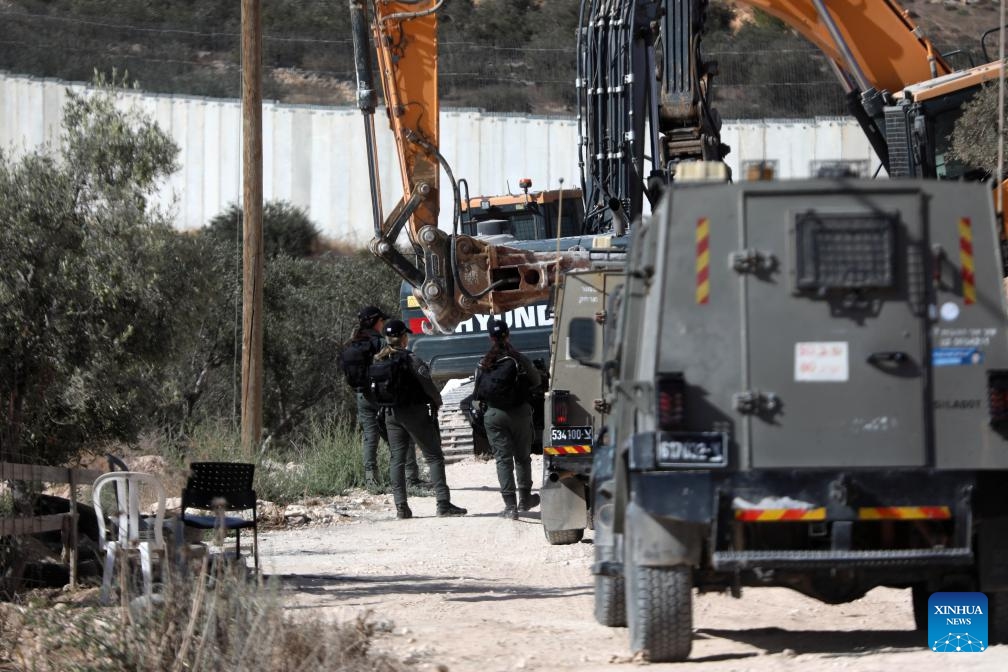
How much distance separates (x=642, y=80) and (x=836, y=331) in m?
8.87

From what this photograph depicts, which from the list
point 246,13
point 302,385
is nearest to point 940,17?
point 302,385

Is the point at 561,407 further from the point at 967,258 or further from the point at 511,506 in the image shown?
the point at 967,258

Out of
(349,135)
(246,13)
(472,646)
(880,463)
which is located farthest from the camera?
(349,135)

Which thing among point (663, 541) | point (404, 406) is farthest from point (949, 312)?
point (404, 406)

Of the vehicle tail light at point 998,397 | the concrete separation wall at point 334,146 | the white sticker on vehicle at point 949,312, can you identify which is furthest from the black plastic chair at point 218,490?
the concrete separation wall at point 334,146

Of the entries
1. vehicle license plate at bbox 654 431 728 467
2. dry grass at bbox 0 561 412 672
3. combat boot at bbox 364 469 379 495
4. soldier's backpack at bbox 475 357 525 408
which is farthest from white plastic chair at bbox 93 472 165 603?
combat boot at bbox 364 469 379 495

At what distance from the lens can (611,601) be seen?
8.41 meters

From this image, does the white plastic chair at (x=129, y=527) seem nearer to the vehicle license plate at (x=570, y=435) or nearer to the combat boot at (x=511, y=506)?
the vehicle license plate at (x=570, y=435)

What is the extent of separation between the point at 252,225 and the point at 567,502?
7194 mm

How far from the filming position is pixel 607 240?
40.8ft

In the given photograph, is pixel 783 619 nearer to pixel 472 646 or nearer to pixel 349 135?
pixel 472 646

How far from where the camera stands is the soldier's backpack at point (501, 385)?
14164 mm

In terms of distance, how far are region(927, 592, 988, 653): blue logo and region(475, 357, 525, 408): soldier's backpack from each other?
23.5ft

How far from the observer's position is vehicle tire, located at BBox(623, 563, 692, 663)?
6.94 m
